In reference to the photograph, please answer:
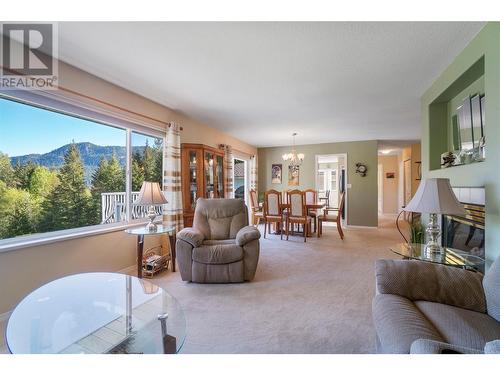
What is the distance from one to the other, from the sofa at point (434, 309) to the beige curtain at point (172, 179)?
9.21ft

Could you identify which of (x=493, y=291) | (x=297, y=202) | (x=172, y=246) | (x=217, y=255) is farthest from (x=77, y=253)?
(x=297, y=202)

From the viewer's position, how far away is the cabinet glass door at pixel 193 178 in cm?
392

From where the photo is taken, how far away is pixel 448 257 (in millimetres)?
1878

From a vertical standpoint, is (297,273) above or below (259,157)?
below

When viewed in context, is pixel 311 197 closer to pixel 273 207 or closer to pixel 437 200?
pixel 273 207

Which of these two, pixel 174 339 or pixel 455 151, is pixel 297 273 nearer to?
pixel 174 339

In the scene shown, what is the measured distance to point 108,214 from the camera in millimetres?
2938

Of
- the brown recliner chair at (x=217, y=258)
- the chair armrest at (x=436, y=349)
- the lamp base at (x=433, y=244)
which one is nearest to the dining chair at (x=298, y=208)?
the brown recliner chair at (x=217, y=258)

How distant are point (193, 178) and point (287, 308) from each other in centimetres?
262

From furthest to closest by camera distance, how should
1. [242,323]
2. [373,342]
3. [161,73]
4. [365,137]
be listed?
[365,137] < [161,73] < [242,323] < [373,342]

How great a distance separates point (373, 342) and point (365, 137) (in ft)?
17.4

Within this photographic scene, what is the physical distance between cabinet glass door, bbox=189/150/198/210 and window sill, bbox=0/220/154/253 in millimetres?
1157

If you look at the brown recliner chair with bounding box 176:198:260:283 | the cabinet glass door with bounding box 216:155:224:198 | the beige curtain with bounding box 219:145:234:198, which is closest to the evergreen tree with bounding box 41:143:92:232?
the brown recliner chair with bounding box 176:198:260:283
